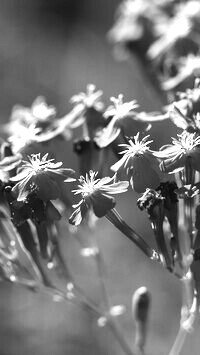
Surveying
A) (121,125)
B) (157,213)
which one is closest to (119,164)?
(157,213)

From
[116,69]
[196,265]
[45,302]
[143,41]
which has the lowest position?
[196,265]

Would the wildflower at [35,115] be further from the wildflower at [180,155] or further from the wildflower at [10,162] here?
the wildflower at [180,155]

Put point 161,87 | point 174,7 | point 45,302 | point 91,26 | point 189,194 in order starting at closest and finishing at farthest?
point 189,194
point 161,87
point 174,7
point 45,302
point 91,26

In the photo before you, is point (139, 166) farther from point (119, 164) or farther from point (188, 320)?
point (188, 320)

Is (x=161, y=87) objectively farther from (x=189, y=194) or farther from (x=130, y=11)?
(x=189, y=194)

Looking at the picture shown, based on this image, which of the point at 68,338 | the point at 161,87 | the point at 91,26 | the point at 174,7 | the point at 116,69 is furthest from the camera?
the point at 91,26

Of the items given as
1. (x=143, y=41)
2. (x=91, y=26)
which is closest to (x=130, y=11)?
(x=143, y=41)

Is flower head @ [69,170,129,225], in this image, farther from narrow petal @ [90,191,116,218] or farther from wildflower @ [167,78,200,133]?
wildflower @ [167,78,200,133]
